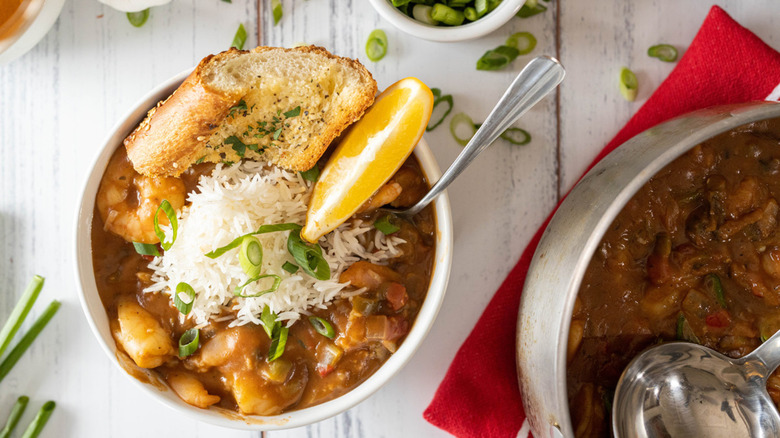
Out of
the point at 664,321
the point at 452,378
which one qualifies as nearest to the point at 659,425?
the point at 664,321

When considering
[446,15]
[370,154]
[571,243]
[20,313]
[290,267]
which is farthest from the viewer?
[20,313]

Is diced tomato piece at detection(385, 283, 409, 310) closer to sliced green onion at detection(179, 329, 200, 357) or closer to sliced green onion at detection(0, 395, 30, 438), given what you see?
sliced green onion at detection(179, 329, 200, 357)

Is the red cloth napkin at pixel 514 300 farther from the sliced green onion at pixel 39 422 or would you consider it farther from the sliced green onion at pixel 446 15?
the sliced green onion at pixel 39 422

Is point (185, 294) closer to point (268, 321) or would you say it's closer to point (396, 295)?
point (268, 321)

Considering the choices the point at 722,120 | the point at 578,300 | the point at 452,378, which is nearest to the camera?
the point at 722,120

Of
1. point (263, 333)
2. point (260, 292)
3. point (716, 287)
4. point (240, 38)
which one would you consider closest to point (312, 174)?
point (260, 292)

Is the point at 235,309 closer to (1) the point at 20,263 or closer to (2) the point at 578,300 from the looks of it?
(1) the point at 20,263
